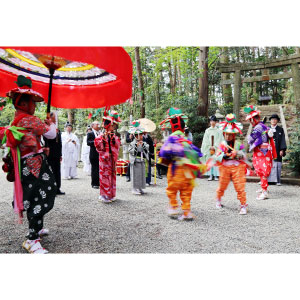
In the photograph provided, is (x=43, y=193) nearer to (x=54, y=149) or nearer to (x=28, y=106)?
(x=28, y=106)

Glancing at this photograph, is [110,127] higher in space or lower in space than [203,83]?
lower

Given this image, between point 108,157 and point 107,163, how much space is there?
129 millimetres

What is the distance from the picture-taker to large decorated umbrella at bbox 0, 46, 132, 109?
3021mm

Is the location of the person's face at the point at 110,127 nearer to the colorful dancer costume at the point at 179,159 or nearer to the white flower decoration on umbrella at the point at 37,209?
the colorful dancer costume at the point at 179,159

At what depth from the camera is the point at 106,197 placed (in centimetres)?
520

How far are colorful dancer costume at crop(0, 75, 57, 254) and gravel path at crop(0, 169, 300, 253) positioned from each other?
1.60 feet

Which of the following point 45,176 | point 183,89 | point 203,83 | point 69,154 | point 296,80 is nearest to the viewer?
point 45,176

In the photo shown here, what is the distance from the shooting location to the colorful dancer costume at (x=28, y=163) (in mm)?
2650

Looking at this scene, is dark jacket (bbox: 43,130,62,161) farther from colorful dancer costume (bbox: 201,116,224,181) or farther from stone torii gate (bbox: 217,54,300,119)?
stone torii gate (bbox: 217,54,300,119)

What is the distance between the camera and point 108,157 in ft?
16.6

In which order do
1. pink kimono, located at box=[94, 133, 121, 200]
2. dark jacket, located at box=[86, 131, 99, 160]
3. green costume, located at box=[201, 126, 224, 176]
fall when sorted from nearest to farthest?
pink kimono, located at box=[94, 133, 121, 200] < dark jacket, located at box=[86, 131, 99, 160] < green costume, located at box=[201, 126, 224, 176]

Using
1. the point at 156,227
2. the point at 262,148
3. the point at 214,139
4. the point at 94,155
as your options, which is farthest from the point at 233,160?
the point at 214,139

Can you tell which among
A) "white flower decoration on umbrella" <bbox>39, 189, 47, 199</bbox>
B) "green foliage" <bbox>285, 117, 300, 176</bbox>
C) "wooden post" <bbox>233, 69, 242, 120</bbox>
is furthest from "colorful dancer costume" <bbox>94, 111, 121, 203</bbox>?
"wooden post" <bbox>233, 69, 242, 120</bbox>

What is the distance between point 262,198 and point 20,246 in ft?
14.9
